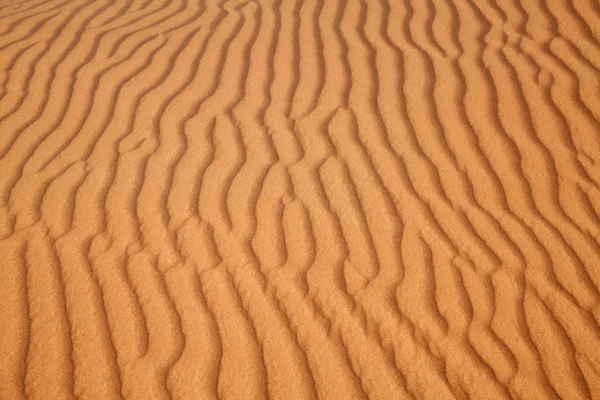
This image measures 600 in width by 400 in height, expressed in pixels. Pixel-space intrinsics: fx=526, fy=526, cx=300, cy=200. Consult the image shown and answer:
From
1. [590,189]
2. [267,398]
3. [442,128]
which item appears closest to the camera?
[267,398]

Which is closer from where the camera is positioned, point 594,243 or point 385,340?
point 385,340

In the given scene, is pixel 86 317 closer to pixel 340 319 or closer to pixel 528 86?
pixel 340 319

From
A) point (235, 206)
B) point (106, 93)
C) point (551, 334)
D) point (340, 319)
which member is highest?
point (106, 93)

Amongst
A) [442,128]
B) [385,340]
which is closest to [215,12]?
[442,128]

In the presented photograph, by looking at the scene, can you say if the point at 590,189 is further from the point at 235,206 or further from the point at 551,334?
the point at 235,206

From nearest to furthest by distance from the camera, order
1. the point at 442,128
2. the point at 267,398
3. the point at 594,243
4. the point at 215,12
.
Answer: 1. the point at 267,398
2. the point at 594,243
3. the point at 442,128
4. the point at 215,12

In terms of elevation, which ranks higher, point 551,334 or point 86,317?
point 86,317

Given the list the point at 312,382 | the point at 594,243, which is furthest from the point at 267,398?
the point at 594,243
